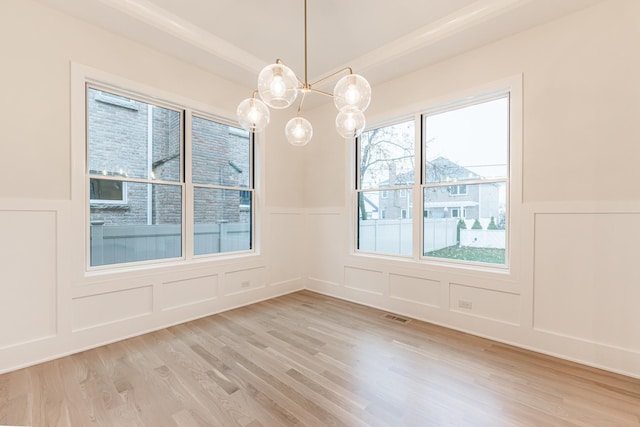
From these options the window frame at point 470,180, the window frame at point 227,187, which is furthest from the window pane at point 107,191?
the window frame at point 470,180

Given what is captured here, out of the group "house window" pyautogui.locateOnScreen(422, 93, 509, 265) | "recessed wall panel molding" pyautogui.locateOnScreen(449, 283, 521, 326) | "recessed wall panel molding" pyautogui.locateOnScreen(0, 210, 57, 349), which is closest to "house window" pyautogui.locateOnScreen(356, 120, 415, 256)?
"house window" pyautogui.locateOnScreen(422, 93, 509, 265)

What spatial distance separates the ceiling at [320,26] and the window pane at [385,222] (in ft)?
5.27

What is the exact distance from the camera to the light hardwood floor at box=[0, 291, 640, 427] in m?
1.74

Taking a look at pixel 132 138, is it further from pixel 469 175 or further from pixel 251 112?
pixel 469 175

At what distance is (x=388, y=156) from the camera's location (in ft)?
12.7

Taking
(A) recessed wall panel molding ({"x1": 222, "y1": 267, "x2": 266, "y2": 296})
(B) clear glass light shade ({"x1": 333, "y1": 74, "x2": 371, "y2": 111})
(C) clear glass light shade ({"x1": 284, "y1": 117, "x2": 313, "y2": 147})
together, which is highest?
(B) clear glass light shade ({"x1": 333, "y1": 74, "x2": 371, "y2": 111})

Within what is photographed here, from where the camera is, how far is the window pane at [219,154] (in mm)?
3557

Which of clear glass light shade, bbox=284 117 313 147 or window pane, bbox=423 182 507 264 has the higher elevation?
clear glass light shade, bbox=284 117 313 147

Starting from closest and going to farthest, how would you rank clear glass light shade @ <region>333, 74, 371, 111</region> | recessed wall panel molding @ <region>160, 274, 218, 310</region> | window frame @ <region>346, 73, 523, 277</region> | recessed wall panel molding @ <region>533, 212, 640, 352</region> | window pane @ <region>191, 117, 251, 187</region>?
clear glass light shade @ <region>333, 74, 371, 111</region> → recessed wall panel molding @ <region>533, 212, 640, 352</region> → window frame @ <region>346, 73, 523, 277</region> → recessed wall panel molding @ <region>160, 274, 218, 310</region> → window pane @ <region>191, 117, 251, 187</region>

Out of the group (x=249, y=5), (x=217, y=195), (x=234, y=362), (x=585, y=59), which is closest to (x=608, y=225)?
(x=585, y=59)

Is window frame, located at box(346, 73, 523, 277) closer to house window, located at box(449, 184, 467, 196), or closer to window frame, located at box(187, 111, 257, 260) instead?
house window, located at box(449, 184, 467, 196)

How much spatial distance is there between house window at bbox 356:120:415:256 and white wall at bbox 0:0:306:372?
8.27ft

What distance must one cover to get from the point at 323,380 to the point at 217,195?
2.63 metres

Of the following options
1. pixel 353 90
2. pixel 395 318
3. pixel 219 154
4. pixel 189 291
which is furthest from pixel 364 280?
pixel 353 90
